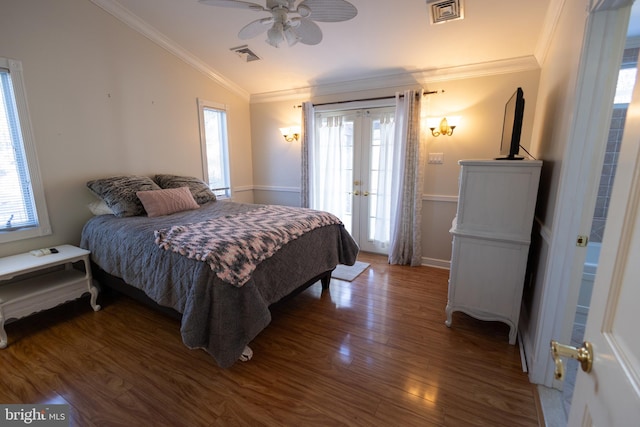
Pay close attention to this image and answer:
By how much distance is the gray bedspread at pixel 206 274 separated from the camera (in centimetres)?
172

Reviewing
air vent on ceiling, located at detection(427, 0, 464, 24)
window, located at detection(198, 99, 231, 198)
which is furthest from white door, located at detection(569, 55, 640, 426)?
window, located at detection(198, 99, 231, 198)

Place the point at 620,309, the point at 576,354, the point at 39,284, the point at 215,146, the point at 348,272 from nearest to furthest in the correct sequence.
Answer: the point at 620,309 → the point at 576,354 → the point at 39,284 → the point at 348,272 → the point at 215,146

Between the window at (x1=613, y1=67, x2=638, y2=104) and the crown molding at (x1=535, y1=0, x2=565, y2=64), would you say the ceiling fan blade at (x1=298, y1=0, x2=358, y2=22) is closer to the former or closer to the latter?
the crown molding at (x1=535, y1=0, x2=565, y2=64)

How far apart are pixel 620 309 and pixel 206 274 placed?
1717 mm

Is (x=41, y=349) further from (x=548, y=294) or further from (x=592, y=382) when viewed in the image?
(x=548, y=294)

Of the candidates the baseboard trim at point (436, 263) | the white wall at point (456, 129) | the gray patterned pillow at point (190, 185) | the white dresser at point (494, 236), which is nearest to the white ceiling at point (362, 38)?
the white wall at point (456, 129)

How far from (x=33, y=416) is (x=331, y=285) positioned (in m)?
2.29

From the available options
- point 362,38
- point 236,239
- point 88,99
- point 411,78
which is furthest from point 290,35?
point 88,99

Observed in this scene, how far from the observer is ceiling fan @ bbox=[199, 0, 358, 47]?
1792 mm

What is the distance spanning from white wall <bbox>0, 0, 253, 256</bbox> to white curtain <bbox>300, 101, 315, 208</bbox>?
1.50 meters

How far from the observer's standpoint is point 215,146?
14.0 ft

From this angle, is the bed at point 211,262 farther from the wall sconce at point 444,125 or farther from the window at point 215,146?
the wall sconce at point 444,125

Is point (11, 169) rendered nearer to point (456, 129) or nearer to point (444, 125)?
point (444, 125)

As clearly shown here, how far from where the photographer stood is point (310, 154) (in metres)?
4.14
